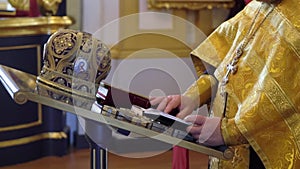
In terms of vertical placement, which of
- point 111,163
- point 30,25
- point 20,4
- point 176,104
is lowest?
point 111,163

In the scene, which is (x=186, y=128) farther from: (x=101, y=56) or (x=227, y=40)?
(x=227, y=40)

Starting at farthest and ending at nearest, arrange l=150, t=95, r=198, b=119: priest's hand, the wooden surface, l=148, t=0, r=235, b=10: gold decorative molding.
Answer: l=148, t=0, r=235, b=10: gold decorative molding → the wooden surface → l=150, t=95, r=198, b=119: priest's hand

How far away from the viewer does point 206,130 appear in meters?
1.08

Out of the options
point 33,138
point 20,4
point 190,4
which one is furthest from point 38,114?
point 190,4

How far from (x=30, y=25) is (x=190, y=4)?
107 centimetres

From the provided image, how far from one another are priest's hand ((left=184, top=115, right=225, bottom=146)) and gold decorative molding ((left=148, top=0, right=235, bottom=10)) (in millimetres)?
2588

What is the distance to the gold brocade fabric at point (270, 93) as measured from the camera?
1.14 m

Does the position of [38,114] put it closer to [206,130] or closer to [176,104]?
[176,104]

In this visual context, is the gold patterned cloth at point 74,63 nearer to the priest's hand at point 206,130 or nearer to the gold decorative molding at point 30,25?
the priest's hand at point 206,130

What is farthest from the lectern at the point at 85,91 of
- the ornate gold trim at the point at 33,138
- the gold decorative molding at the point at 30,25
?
the ornate gold trim at the point at 33,138

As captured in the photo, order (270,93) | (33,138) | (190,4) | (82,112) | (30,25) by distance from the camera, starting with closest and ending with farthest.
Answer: (82,112)
(270,93)
(30,25)
(33,138)
(190,4)

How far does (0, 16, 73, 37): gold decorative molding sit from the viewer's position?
3295mm

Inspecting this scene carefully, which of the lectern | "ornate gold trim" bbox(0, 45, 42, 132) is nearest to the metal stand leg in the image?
the lectern

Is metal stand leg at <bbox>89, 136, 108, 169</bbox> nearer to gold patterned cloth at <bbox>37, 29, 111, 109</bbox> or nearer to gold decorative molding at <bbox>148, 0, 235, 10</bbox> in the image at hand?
gold patterned cloth at <bbox>37, 29, 111, 109</bbox>
